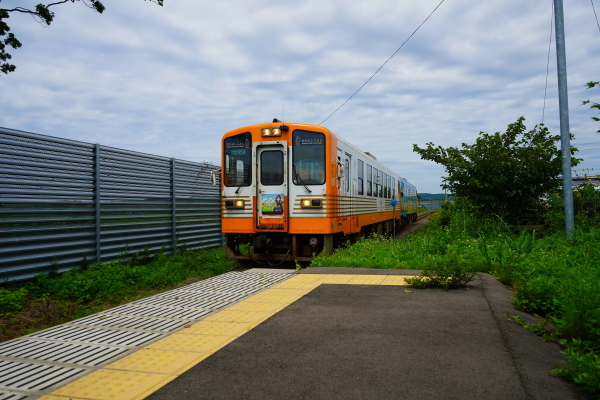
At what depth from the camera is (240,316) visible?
16.3 feet

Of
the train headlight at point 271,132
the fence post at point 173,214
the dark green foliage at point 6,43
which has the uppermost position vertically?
the dark green foliage at point 6,43

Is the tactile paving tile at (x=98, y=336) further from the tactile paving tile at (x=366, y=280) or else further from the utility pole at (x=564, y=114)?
the utility pole at (x=564, y=114)

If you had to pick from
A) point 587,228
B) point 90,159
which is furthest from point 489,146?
point 90,159

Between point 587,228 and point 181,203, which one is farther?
point 181,203

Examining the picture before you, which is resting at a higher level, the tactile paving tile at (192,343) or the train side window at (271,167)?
the train side window at (271,167)

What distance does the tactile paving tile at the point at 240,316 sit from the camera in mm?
4797

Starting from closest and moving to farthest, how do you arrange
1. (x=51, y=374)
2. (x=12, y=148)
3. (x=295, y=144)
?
(x=51, y=374), (x=12, y=148), (x=295, y=144)

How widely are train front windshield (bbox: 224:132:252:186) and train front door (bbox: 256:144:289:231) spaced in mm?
251

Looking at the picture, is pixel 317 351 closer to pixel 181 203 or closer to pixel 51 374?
pixel 51 374

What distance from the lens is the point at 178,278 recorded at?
877 centimetres

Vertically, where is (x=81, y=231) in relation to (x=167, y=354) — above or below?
above

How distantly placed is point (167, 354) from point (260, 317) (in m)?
1.27

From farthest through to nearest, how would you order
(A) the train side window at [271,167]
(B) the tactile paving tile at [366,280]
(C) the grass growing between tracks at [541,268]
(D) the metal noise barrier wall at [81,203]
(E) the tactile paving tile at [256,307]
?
(A) the train side window at [271,167], (D) the metal noise barrier wall at [81,203], (B) the tactile paving tile at [366,280], (E) the tactile paving tile at [256,307], (C) the grass growing between tracks at [541,268]

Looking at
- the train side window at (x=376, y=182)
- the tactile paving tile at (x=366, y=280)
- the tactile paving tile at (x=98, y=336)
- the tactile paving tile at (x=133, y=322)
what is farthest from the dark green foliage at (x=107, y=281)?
the train side window at (x=376, y=182)
